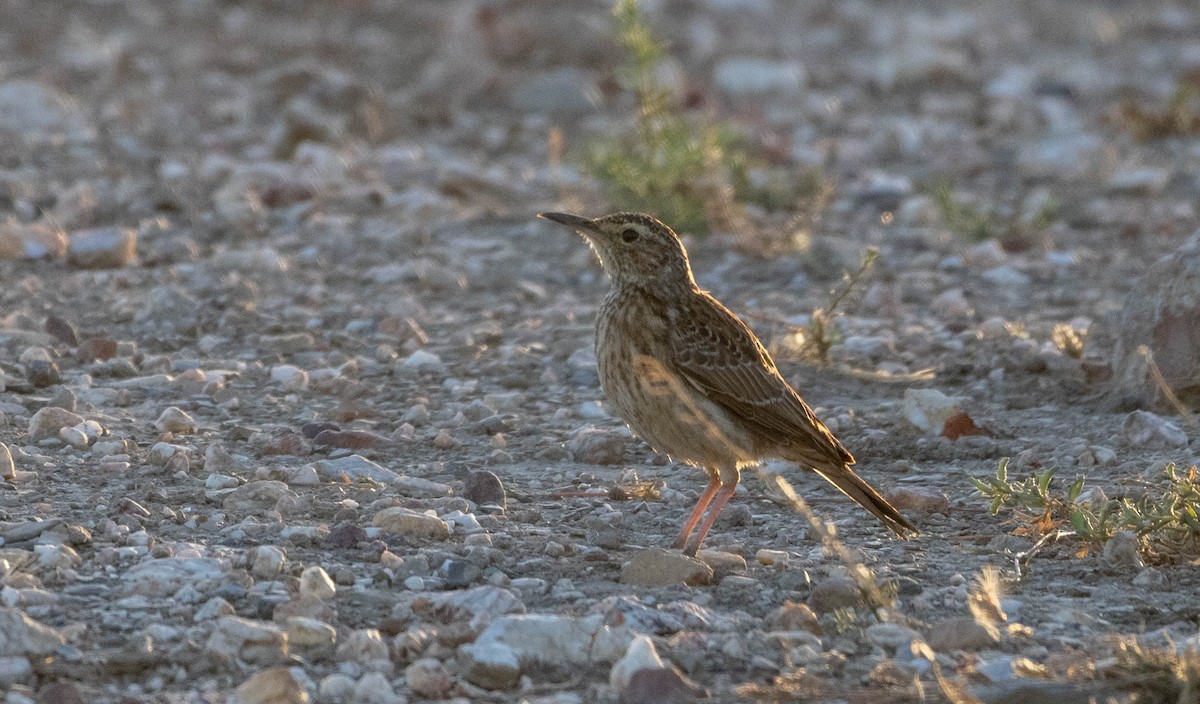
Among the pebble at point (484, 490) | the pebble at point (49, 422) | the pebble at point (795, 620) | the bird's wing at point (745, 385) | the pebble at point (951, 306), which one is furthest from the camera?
the pebble at point (951, 306)

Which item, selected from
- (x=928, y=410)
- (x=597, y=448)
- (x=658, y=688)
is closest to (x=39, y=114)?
(x=597, y=448)

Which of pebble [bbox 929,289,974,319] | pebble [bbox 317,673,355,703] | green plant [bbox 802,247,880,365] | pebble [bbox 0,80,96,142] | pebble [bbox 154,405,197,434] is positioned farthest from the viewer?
pebble [bbox 0,80,96,142]

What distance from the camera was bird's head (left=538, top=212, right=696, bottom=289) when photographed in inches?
237

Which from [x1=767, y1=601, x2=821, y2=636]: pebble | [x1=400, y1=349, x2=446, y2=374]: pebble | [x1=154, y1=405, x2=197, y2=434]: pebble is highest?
[x1=767, y1=601, x2=821, y2=636]: pebble

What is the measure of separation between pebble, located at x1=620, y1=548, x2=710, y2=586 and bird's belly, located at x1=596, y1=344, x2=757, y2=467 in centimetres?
58

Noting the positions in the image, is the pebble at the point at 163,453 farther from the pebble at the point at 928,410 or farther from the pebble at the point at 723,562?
the pebble at the point at 928,410

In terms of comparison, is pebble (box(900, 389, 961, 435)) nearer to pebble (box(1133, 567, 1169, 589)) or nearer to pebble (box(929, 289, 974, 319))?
pebble (box(1133, 567, 1169, 589))

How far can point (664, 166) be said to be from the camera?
918 centimetres

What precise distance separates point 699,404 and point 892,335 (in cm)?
262

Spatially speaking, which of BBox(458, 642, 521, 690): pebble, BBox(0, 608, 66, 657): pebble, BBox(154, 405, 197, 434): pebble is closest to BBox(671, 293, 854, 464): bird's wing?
BBox(458, 642, 521, 690): pebble

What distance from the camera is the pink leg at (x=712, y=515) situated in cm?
521

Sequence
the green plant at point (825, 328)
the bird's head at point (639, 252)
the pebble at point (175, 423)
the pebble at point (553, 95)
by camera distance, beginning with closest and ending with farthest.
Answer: the bird's head at point (639, 252) → the pebble at point (175, 423) → the green plant at point (825, 328) → the pebble at point (553, 95)

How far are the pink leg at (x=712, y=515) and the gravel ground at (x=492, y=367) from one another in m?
0.11

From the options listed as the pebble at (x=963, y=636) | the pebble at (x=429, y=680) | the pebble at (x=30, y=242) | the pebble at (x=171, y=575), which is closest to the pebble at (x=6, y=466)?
the pebble at (x=171, y=575)
